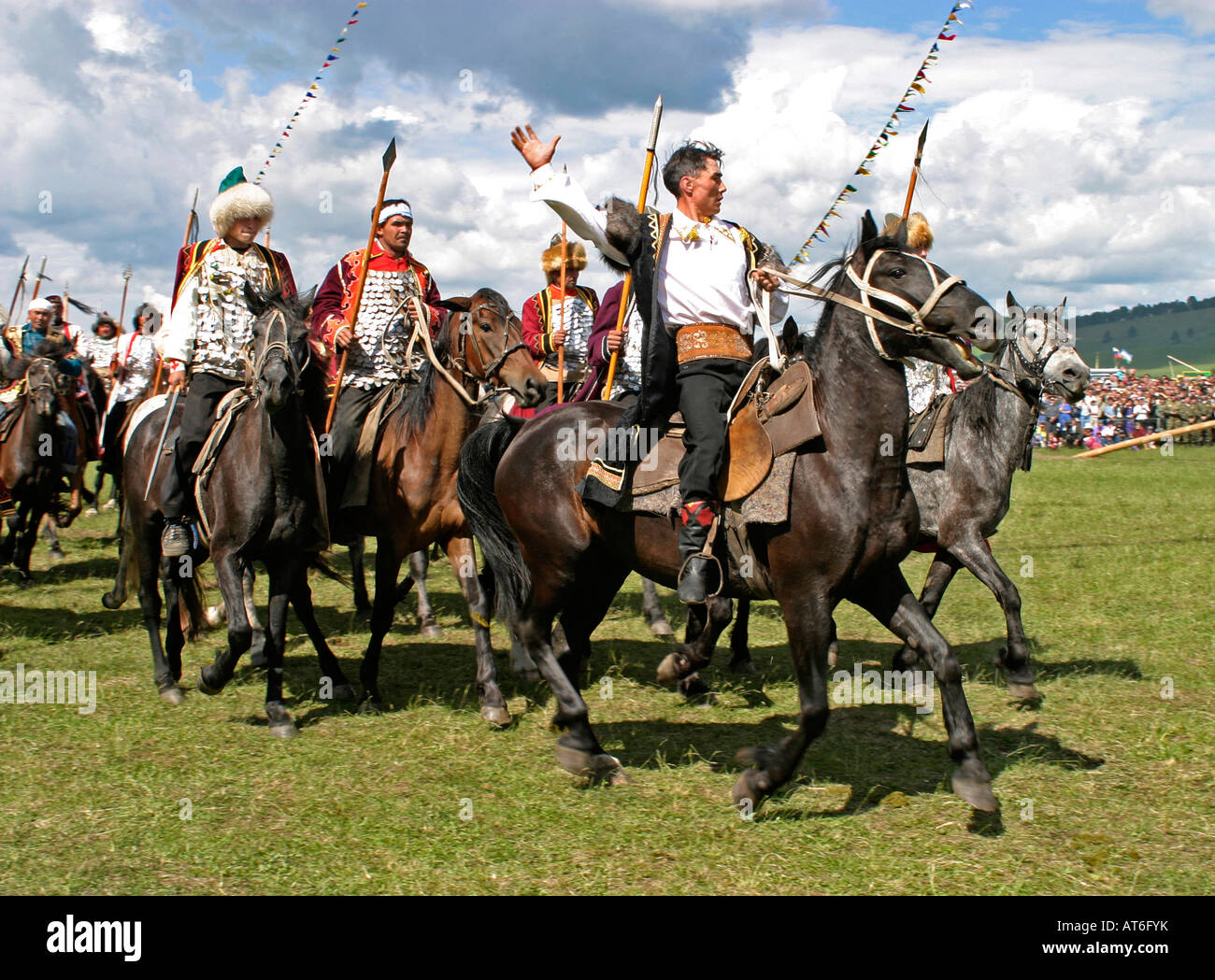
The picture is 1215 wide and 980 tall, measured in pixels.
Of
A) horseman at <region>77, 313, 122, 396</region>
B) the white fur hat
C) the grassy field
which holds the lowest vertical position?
the grassy field

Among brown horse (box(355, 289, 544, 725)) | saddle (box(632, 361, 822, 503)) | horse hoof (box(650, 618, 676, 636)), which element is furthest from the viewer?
horse hoof (box(650, 618, 676, 636))

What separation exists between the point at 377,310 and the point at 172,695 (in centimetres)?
334

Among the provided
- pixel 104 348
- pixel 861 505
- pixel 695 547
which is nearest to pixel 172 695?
pixel 695 547

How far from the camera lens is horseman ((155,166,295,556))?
7.45 metres

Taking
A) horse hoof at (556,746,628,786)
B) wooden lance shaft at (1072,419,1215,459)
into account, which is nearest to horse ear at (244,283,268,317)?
horse hoof at (556,746,628,786)

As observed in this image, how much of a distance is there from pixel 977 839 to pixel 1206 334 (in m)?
167

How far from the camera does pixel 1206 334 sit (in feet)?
489

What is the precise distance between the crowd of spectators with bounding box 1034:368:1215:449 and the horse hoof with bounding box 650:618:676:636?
3411cm

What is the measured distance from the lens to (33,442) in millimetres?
12047

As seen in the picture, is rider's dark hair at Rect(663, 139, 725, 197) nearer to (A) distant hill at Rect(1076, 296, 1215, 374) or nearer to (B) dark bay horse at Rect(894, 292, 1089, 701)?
(B) dark bay horse at Rect(894, 292, 1089, 701)

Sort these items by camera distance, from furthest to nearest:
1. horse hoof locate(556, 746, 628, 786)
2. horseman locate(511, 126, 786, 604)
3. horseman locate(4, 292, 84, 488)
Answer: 1. horseman locate(4, 292, 84, 488)
2. horse hoof locate(556, 746, 628, 786)
3. horseman locate(511, 126, 786, 604)

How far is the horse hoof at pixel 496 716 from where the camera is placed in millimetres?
7059
